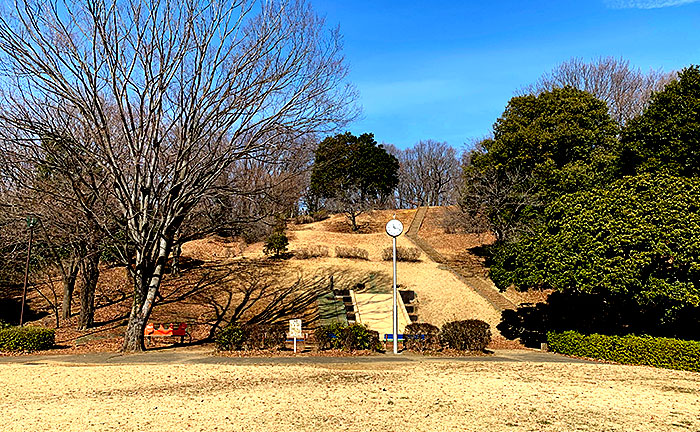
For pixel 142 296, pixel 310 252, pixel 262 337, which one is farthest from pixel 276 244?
pixel 262 337

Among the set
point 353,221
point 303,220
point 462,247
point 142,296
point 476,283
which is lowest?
point 142,296

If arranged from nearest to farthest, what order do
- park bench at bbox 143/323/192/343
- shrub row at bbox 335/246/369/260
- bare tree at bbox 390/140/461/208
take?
park bench at bbox 143/323/192/343
shrub row at bbox 335/246/369/260
bare tree at bbox 390/140/461/208

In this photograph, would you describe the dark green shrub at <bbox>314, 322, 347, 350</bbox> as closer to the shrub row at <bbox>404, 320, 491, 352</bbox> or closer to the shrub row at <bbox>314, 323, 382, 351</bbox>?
the shrub row at <bbox>314, 323, 382, 351</bbox>

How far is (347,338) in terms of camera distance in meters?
12.9

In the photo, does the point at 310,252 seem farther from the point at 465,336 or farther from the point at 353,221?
the point at 465,336

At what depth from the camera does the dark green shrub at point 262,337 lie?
1284 centimetres

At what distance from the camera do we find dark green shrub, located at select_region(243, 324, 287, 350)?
1284 cm

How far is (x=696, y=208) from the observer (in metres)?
12.1

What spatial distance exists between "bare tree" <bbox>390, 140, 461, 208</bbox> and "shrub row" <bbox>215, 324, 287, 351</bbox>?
164 ft

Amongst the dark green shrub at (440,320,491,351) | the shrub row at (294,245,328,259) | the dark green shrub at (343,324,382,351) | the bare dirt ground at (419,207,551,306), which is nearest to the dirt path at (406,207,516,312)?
the bare dirt ground at (419,207,551,306)

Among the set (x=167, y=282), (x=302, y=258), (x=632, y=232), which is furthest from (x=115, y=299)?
(x=632, y=232)

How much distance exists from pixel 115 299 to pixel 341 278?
31.5ft

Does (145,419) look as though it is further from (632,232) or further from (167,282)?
(167,282)

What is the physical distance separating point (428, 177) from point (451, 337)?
168ft
